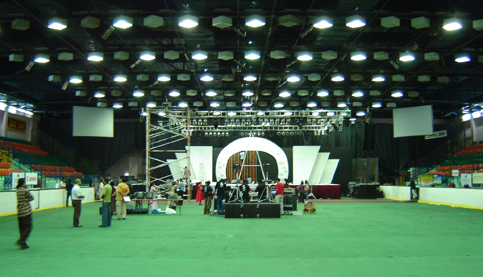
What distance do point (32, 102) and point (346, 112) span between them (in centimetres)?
2111

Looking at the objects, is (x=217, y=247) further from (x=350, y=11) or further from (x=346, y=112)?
(x=346, y=112)

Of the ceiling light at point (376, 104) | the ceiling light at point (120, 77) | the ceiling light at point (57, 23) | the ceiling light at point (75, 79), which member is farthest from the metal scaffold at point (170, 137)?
the ceiling light at point (376, 104)

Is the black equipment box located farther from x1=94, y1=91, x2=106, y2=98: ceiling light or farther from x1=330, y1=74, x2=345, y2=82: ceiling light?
x1=94, y1=91, x2=106, y2=98: ceiling light

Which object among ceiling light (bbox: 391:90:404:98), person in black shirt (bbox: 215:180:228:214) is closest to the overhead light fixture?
person in black shirt (bbox: 215:180:228:214)

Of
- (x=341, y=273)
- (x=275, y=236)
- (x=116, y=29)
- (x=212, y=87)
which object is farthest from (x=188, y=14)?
(x=212, y=87)

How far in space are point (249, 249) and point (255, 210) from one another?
7132mm

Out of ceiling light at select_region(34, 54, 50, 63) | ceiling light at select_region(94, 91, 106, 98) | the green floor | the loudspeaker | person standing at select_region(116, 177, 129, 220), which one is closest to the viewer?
the green floor

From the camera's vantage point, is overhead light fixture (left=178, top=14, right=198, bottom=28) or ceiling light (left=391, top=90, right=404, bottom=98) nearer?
overhead light fixture (left=178, top=14, right=198, bottom=28)

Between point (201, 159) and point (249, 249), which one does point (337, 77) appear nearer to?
point (249, 249)

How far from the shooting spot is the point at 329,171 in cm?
3347

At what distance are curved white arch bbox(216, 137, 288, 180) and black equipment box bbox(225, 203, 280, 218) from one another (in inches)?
615

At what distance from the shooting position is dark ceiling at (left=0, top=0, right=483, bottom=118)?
12625 millimetres

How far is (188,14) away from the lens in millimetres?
12555

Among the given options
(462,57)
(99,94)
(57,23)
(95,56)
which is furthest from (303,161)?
(57,23)
